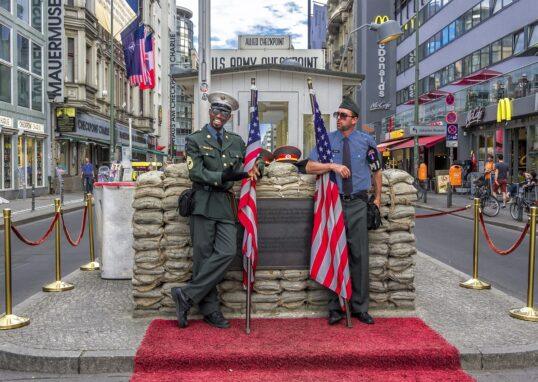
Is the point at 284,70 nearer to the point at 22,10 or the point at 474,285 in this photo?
the point at 474,285

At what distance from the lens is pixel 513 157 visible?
2481 centimetres

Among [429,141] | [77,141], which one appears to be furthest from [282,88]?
[77,141]

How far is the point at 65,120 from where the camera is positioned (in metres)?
30.6

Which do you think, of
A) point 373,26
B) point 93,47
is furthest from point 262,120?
point 93,47

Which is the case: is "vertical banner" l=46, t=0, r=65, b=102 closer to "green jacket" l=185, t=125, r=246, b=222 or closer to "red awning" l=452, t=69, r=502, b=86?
"red awning" l=452, t=69, r=502, b=86

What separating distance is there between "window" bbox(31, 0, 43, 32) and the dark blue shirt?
27.5 meters

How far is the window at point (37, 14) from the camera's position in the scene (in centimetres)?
2856

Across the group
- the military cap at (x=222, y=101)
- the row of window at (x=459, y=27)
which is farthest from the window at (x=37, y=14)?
the military cap at (x=222, y=101)

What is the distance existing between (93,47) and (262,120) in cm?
3030

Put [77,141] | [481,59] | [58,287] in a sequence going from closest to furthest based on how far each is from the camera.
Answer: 1. [58,287]
2. [481,59]
3. [77,141]

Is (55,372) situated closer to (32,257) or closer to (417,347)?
(417,347)

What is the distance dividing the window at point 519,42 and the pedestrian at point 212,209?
23.4 meters

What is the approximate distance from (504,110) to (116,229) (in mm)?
21133

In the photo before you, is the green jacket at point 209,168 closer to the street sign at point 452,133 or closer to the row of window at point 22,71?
the street sign at point 452,133
